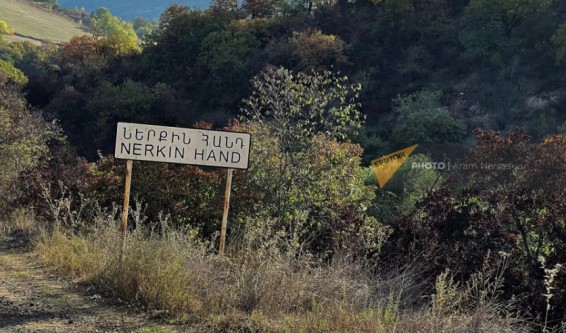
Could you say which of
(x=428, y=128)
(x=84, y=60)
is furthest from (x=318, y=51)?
(x=84, y=60)

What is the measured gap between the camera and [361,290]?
15.3 feet

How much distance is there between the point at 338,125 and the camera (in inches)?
364

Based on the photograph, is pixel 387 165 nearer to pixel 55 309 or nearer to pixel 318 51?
pixel 318 51

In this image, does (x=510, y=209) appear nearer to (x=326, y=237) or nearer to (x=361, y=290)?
(x=326, y=237)

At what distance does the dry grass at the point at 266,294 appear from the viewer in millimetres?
3986

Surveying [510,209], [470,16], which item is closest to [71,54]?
[470,16]

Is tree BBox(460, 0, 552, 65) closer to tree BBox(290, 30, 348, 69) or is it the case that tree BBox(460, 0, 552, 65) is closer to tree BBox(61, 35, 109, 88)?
tree BBox(290, 30, 348, 69)

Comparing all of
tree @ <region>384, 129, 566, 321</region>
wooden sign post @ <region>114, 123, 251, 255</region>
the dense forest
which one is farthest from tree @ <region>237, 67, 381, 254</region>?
wooden sign post @ <region>114, 123, 251, 255</region>

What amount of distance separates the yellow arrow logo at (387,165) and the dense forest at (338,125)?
464mm

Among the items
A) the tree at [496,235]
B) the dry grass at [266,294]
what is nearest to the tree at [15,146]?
the dry grass at [266,294]

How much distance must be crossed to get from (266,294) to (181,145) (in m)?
1.80

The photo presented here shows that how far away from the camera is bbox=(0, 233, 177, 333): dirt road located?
4.22 m

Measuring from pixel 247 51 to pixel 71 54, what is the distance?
17328mm

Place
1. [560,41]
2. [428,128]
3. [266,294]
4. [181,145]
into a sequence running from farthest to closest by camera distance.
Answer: [560,41] < [428,128] < [181,145] < [266,294]
